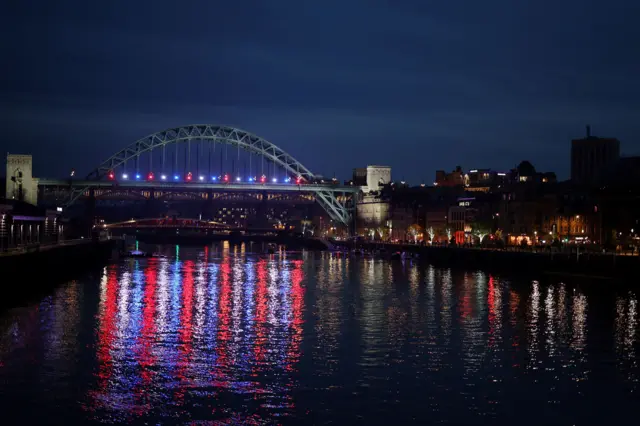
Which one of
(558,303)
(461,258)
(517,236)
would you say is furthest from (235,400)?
(517,236)

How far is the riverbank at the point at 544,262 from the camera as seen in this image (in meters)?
52.5

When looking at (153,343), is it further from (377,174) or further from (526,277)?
(377,174)

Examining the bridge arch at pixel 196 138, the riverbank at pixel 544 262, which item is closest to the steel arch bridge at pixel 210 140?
the bridge arch at pixel 196 138

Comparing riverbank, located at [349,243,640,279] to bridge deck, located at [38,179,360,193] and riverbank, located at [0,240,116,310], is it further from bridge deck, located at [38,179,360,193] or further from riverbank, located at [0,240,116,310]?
bridge deck, located at [38,179,360,193]

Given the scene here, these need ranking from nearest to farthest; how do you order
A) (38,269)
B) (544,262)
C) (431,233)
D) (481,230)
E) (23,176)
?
(38,269) < (544,262) < (481,230) < (431,233) < (23,176)

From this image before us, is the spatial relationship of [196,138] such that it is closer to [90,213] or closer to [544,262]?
Result: [90,213]

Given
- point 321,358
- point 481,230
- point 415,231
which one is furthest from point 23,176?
point 321,358

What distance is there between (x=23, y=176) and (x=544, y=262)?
237 feet

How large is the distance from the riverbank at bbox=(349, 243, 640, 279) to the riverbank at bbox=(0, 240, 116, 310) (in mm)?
29238

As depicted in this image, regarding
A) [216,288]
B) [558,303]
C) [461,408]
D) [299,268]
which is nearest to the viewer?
[461,408]

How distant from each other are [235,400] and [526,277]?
40.3 m

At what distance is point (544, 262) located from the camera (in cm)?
6025

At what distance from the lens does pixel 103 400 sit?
819 inches

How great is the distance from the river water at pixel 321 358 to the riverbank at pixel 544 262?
7.52 m
